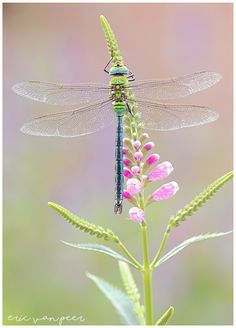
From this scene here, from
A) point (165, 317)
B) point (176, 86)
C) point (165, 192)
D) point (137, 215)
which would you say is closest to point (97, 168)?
point (176, 86)

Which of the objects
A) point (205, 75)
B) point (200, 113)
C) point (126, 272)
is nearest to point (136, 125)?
point (126, 272)

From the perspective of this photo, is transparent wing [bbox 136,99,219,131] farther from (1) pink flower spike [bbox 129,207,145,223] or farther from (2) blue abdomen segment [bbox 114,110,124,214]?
(1) pink flower spike [bbox 129,207,145,223]

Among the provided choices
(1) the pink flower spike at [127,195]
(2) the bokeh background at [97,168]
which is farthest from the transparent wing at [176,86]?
(2) the bokeh background at [97,168]

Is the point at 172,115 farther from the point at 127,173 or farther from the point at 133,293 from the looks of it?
the point at 133,293

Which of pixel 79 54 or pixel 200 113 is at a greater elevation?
pixel 79 54

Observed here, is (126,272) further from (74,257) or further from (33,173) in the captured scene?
(33,173)

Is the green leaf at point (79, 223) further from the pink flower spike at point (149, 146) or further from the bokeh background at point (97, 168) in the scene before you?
the bokeh background at point (97, 168)
